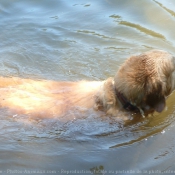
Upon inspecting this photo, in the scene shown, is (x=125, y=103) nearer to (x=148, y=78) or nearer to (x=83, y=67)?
(x=148, y=78)

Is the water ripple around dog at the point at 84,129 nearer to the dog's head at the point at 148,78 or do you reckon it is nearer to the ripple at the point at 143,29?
the dog's head at the point at 148,78

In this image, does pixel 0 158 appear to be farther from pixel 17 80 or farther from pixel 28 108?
pixel 17 80

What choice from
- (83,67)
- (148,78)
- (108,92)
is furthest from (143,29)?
(148,78)

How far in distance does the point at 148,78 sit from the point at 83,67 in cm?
275

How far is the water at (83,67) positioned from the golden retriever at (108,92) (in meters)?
0.18

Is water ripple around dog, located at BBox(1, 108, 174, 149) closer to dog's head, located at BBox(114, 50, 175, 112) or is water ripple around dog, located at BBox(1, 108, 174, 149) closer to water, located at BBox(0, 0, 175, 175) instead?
water, located at BBox(0, 0, 175, 175)

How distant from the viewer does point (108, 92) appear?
542 centimetres

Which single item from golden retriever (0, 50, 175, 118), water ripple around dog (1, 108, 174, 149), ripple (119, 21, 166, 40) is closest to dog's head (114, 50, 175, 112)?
golden retriever (0, 50, 175, 118)

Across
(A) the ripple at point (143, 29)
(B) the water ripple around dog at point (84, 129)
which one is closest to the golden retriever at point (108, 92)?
(B) the water ripple around dog at point (84, 129)

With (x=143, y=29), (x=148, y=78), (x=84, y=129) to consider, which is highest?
(x=148, y=78)

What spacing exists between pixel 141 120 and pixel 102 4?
16.4 feet

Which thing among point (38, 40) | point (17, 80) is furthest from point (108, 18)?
point (17, 80)

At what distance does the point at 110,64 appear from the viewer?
7668mm

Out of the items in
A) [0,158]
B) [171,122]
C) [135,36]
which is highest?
[135,36]
